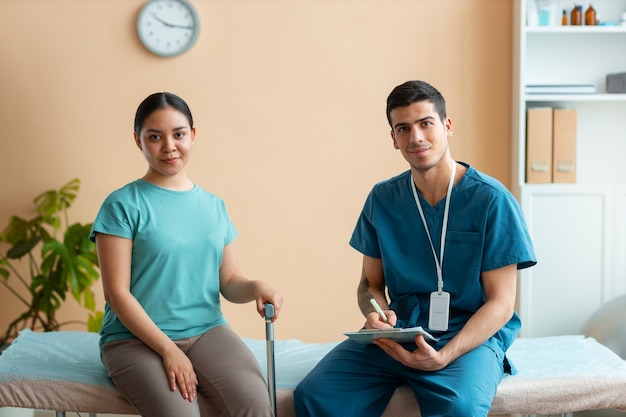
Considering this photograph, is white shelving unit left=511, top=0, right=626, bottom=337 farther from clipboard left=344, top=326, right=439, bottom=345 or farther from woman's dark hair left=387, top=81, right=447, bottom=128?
clipboard left=344, top=326, right=439, bottom=345

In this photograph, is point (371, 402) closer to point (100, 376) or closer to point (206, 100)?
point (100, 376)

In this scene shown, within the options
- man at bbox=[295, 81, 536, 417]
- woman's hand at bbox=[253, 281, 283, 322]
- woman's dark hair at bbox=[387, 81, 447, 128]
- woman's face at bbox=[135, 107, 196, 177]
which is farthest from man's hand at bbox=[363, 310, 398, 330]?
woman's face at bbox=[135, 107, 196, 177]

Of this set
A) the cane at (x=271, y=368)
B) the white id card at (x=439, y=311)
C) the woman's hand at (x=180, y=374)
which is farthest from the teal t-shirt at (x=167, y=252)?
the white id card at (x=439, y=311)

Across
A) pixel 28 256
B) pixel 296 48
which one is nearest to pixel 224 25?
pixel 296 48

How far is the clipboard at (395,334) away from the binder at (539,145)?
1.61 meters

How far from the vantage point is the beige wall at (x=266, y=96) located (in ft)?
12.0

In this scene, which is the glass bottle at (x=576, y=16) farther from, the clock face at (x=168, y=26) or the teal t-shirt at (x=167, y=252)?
the teal t-shirt at (x=167, y=252)

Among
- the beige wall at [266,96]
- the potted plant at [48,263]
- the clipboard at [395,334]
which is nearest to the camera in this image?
the clipboard at [395,334]

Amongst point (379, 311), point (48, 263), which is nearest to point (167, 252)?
point (379, 311)

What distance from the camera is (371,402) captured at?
6.98ft

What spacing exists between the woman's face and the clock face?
1536 millimetres

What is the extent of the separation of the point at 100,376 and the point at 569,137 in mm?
2264

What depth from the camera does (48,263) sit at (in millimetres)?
3430

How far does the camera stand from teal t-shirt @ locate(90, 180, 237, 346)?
7.00 ft
